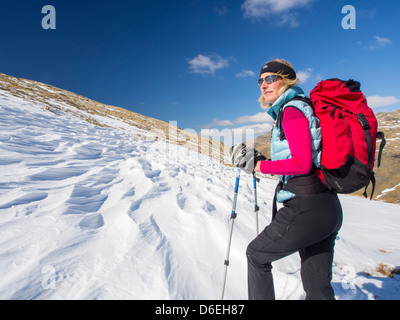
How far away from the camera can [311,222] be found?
1.74 m

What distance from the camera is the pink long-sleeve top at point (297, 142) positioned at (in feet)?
5.28

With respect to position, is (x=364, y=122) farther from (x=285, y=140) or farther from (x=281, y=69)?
(x=281, y=69)

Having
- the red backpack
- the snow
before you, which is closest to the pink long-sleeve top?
the red backpack

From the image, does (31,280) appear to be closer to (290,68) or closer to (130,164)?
(290,68)

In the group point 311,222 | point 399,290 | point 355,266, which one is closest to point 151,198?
point 311,222

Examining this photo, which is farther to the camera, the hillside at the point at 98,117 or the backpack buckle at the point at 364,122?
the hillside at the point at 98,117

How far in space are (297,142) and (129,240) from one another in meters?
2.83

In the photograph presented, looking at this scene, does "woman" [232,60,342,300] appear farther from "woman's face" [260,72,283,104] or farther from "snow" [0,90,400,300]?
"snow" [0,90,400,300]

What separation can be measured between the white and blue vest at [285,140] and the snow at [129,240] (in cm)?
182

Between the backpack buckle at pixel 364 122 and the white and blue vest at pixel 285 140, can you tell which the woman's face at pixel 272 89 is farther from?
the backpack buckle at pixel 364 122

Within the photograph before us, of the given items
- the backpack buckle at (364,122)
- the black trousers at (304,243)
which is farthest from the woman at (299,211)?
the backpack buckle at (364,122)

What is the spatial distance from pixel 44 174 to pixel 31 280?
325 cm

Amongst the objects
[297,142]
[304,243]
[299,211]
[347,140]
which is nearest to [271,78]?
[297,142]

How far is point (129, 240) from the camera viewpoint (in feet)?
10.1
